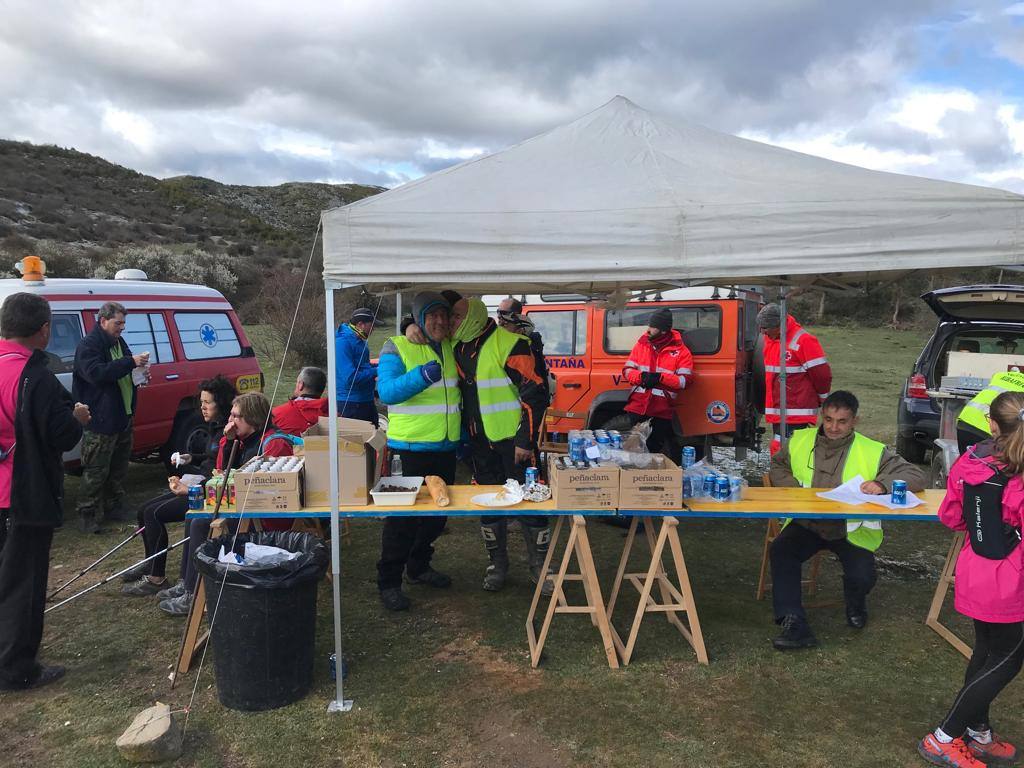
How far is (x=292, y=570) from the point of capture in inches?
119

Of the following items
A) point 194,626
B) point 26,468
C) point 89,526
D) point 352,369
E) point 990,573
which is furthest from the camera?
point 352,369

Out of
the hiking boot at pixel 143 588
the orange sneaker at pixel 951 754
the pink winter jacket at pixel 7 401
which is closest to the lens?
the orange sneaker at pixel 951 754

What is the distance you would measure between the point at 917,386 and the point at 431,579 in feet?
18.2

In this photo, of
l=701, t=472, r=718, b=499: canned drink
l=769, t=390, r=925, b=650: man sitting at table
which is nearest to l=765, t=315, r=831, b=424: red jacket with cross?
l=769, t=390, r=925, b=650: man sitting at table

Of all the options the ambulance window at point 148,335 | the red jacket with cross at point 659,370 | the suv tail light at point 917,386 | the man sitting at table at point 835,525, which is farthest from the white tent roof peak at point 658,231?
the suv tail light at point 917,386

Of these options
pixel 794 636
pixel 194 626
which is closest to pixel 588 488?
pixel 794 636

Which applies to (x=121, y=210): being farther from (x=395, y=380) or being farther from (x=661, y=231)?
(x=661, y=231)

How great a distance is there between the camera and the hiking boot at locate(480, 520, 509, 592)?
4434mm

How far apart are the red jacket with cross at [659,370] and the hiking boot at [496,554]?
192cm

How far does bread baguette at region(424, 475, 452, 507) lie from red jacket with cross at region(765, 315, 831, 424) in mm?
3385

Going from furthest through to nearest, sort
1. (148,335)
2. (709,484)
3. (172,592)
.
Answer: (148,335), (172,592), (709,484)

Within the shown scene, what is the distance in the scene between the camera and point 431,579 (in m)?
4.52

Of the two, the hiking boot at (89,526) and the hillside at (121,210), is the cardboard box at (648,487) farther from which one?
the hillside at (121,210)

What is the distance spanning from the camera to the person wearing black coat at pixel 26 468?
3117 mm
